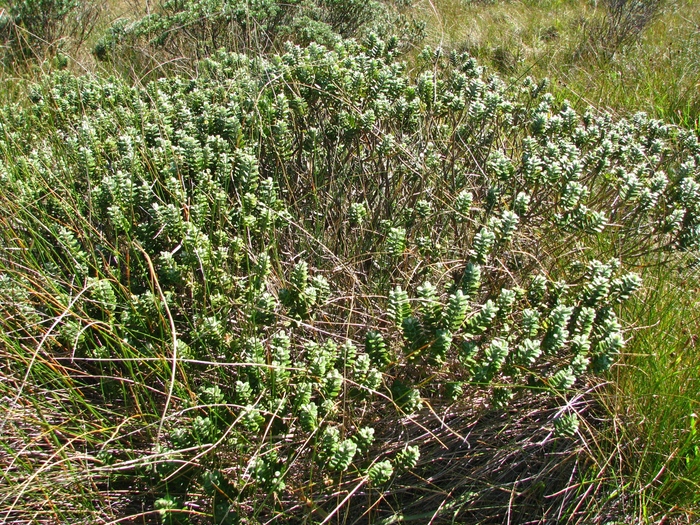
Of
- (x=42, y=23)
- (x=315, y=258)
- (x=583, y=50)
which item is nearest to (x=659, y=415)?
(x=315, y=258)

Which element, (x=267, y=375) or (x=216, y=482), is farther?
(x=267, y=375)

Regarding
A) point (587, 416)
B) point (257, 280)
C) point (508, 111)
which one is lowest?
point (587, 416)

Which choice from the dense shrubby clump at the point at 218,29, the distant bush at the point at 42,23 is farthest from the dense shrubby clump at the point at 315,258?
the distant bush at the point at 42,23

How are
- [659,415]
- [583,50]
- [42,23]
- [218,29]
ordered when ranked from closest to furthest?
1. [659,415]
2. [218,29]
3. [583,50]
4. [42,23]

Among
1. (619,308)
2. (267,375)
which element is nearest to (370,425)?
(267,375)

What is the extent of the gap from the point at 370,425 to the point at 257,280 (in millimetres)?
625

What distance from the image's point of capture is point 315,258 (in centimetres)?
274

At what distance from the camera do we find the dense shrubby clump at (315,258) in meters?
2.04

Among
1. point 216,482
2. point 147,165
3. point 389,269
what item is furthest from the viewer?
point 147,165

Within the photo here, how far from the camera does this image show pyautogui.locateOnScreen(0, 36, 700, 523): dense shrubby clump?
204 centimetres

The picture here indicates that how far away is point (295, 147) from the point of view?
3.15 metres

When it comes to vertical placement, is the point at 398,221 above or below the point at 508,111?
below

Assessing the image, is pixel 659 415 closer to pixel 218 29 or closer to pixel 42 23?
pixel 218 29

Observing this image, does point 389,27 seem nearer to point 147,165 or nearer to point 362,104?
point 362,104
